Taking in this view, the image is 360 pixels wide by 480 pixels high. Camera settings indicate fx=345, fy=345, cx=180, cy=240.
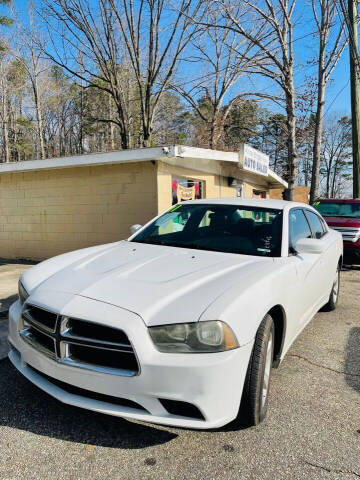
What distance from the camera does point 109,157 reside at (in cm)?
782

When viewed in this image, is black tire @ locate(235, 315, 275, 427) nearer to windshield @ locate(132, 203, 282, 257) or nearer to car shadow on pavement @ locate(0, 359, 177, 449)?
car shadow on pavement @ locate(0, 359, 177, 449)

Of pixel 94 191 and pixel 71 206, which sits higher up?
pixel 94 191

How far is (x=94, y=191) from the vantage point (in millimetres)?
8641

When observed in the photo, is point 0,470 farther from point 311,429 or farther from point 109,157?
point 109,157

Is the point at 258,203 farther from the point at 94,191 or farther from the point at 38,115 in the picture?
the point at 38,115

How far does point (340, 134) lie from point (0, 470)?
203ft

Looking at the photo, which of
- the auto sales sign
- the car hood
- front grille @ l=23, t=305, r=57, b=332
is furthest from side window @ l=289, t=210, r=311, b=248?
the auto sales sign

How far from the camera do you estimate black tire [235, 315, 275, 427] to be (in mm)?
2150

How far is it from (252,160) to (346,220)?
3080 mm

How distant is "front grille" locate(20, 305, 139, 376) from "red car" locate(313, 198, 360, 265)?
307 inches

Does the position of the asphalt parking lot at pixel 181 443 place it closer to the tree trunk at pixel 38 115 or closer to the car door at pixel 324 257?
the car door at pixel 324 257

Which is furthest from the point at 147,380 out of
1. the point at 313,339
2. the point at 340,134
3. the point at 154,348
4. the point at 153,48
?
the point at 340,134

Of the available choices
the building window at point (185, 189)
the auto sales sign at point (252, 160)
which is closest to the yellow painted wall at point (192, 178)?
the building window at point (185, 189)

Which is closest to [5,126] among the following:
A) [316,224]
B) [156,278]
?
[316,224]
